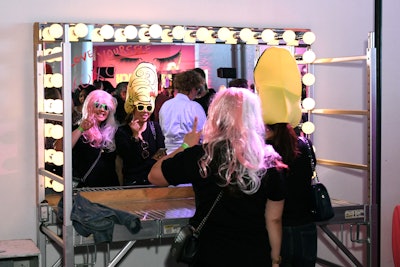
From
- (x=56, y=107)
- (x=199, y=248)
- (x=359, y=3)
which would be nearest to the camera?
(x=199, y=248)

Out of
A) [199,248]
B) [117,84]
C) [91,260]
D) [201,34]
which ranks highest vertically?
[201,34]

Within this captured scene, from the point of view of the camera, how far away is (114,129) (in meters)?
4.00

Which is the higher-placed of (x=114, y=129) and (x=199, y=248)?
(x=114, y=129)

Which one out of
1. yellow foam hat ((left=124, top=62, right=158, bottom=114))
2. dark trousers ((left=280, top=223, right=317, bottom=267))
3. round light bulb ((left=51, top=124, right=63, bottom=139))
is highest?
yellow foam hat ((left=124, top=62, right=158, bottom=114))

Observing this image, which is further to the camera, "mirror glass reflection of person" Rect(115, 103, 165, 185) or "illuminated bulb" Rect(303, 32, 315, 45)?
"illuminated bulb" Rect(303, 32, 315, 45)

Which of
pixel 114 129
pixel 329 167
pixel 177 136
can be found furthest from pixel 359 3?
pixel 114 129

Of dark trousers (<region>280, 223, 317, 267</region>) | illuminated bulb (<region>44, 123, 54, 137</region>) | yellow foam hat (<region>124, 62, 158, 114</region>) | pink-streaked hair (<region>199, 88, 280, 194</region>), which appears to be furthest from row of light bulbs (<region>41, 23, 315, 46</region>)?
dark trousers (<region>280, 223, 317, 267</region>)

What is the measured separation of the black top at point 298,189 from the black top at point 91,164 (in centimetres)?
109

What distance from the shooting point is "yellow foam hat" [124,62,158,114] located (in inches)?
159

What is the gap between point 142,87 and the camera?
13.3ft

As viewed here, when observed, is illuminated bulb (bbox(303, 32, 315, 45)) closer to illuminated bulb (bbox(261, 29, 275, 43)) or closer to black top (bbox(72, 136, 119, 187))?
illuminated bulb (bbox(261, 29, 275, 43))

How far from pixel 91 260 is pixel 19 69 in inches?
42.9

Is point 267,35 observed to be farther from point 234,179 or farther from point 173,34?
point 234,179

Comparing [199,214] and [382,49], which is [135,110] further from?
[382,49]
